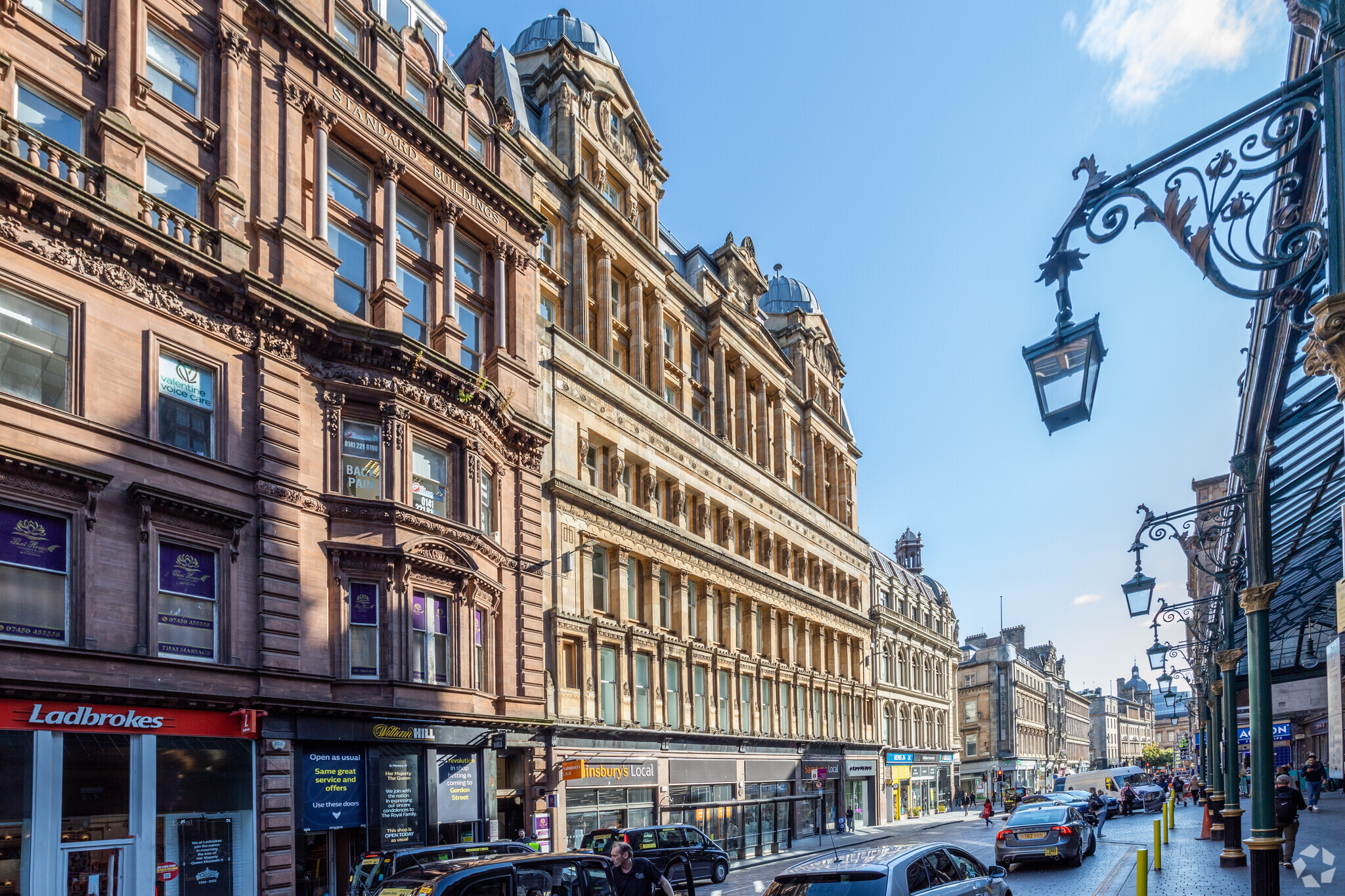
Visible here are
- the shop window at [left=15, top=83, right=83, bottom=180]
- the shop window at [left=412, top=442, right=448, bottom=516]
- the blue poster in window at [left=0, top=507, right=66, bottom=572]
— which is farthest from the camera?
the shop window at [left=412, top=442, right=448, bottom=516]

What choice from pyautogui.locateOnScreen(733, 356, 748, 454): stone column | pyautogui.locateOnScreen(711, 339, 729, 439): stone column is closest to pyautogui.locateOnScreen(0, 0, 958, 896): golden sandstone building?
pyautogui.locateOnScreen(711, 339, 729, 439): stone column

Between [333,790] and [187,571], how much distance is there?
545 cm

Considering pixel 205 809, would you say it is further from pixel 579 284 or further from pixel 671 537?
pixel 579 284

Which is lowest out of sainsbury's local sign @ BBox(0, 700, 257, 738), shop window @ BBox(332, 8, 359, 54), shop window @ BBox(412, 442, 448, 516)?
sainsbury's local sign @ BBox(0, 700, 257, 738)

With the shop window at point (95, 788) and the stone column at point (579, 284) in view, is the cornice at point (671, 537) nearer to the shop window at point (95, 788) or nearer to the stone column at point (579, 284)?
the stone column at point (579, 284)

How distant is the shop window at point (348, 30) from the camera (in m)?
26.1

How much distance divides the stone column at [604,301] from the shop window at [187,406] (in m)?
18.7

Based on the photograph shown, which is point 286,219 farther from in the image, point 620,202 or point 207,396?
point 620,202

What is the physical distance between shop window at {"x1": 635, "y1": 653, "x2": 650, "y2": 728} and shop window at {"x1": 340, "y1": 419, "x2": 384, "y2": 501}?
50.7 ft

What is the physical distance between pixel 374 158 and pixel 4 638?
14.6 meters

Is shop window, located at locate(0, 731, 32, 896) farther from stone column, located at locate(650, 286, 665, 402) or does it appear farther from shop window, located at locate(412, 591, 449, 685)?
stone column, located at locate(650, 286, 665, 402)

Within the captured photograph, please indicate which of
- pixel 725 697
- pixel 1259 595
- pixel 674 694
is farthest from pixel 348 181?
pixel 725 697

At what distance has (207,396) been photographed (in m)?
20.4

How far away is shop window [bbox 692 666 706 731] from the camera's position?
39.8m
